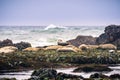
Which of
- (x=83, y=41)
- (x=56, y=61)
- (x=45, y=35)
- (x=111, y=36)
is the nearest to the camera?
(x=56, y=61)

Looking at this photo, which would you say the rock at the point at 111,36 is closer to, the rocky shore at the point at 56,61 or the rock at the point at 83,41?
the rock at the point at 83,41

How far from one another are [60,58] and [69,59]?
1.01m

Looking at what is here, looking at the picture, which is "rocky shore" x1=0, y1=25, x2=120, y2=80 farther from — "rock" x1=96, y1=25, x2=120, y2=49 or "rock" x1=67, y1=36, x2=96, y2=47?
"rock" x1=67, y1=36, x2=96, y2=47

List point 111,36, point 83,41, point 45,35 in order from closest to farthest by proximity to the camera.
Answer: point 111,36 → point 83,41 → point 45,35

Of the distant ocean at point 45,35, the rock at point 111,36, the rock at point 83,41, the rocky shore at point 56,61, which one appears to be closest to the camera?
the rocky shore at point 56,61

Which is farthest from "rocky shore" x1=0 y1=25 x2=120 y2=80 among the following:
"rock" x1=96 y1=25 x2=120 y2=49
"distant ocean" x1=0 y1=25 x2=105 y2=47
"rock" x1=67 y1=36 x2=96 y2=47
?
"distant ocean" x1=0 y1=25 x2=105 y2=47

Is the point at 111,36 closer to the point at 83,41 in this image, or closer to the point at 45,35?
the point at 83,41

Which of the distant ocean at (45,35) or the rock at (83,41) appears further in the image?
the distant ocean at (45,35)

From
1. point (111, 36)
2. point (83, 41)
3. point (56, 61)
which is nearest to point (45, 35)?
point (83, 41)

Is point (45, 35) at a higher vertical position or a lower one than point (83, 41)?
lower

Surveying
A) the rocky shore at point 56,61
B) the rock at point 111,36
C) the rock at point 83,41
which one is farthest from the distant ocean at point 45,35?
the rocky shore at point 56,61

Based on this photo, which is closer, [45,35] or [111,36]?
[111,36]

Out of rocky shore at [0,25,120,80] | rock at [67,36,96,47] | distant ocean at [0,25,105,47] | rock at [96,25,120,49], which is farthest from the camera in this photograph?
distant ocean at [0,25,105,47]

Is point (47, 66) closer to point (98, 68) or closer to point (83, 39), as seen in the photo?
point (98, 68)
